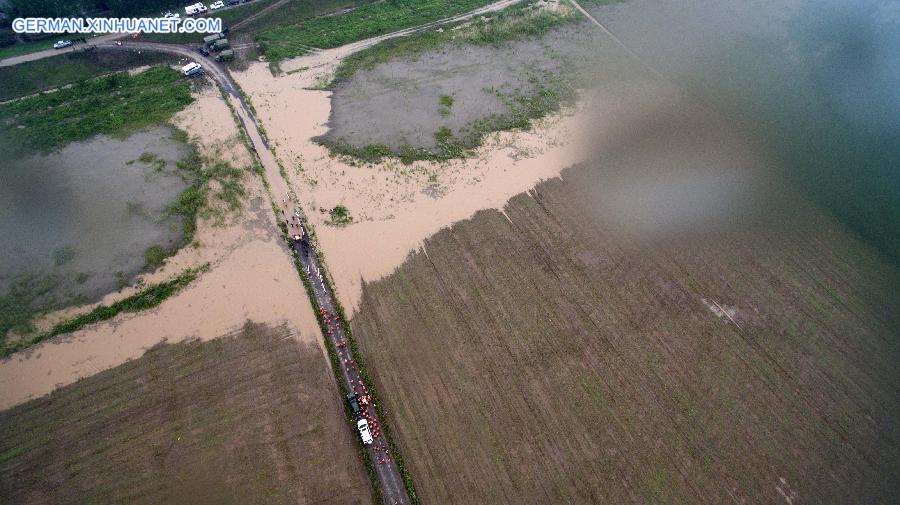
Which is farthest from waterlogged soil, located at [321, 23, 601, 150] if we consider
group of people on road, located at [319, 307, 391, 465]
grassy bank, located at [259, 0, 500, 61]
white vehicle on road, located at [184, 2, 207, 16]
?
white vehicle on road, located at [184, 2, 207, 16]

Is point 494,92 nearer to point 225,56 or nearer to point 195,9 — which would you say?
point 225,56

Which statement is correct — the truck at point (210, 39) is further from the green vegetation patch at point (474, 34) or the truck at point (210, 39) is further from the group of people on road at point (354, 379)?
the group of people on road at point (354, 379)

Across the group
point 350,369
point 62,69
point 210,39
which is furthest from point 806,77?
point 62,69

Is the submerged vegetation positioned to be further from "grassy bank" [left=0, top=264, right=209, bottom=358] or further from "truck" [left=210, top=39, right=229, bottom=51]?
"truck" [left=210, top=39, right=229, bottom=51]

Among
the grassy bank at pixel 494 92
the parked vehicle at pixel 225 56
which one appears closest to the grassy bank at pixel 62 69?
the parked vehicle at pixel 225 56

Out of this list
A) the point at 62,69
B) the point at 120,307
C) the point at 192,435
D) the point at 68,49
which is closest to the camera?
the point at 192,435

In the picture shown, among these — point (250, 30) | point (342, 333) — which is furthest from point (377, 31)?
point (342, 333)
